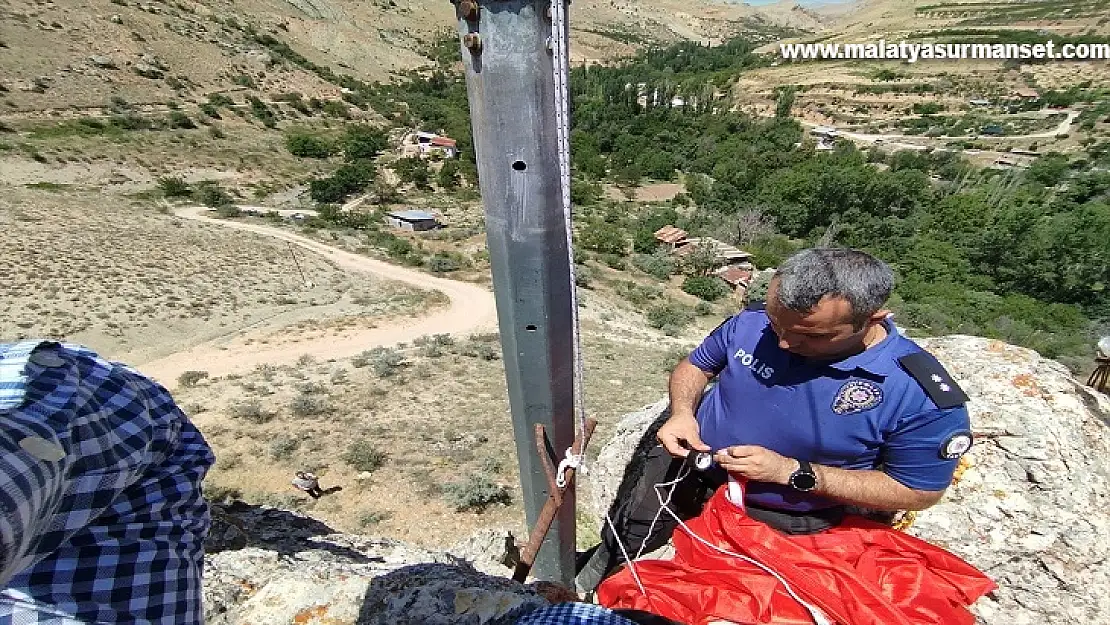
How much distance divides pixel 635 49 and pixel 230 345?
380 ft

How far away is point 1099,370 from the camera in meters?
4.01

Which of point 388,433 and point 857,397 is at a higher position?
point 857,397

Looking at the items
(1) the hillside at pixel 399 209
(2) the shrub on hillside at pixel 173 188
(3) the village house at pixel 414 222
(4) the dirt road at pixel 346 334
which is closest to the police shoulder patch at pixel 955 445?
(1) the hillside at pixel 399 209

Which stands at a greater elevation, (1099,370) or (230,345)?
(1099,370)

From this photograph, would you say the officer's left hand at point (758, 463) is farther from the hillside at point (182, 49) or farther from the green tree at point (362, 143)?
the green tree at point (362, 143)

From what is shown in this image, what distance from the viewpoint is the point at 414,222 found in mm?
25344

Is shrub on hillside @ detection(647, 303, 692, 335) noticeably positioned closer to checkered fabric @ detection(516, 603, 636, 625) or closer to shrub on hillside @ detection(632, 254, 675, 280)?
shrub on hillside @ detection(632, 254, 675, 280)

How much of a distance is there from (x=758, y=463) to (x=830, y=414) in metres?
0.29

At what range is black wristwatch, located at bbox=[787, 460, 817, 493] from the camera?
73.2 inches

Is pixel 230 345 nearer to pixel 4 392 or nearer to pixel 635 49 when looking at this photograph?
pixel 4 392

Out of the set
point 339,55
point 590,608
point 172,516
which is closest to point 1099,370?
point 590,608

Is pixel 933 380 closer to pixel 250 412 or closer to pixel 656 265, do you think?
pixel 250 412

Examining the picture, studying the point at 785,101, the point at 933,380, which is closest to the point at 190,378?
the point at 933,380

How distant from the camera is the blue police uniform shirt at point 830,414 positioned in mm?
1814
